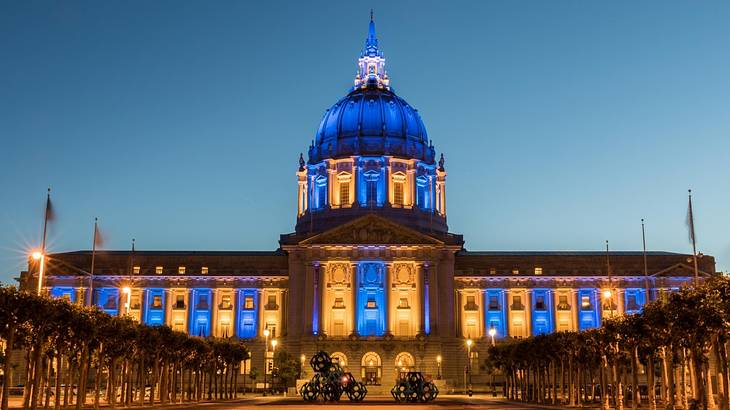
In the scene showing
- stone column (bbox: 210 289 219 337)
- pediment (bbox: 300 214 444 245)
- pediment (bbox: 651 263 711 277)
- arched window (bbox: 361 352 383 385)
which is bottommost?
arched window (bbox: 361 352 383 385)

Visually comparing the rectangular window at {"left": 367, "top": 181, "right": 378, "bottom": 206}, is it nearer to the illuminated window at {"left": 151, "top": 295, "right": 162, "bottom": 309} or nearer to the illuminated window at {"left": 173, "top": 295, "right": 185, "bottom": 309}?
the illuminated window at {"left": 173, "top": 295, "right": 185, "bottom": 309}

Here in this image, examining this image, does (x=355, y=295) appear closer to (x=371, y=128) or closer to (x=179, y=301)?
(x=179, y=301)

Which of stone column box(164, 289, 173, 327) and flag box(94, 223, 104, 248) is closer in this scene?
flag box(94, 223, 104, 248)

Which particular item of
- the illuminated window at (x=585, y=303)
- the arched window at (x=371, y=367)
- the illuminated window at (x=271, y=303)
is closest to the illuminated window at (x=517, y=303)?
the illuminated window at (x=585, y=303)

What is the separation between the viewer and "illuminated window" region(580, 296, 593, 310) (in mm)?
146250

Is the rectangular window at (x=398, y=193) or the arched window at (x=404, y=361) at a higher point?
the rectangular window at (x=398, y=193)

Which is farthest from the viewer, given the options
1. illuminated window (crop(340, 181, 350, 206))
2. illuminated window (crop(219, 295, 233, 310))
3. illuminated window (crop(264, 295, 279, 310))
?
illuminated window (crop(340, 181, 350, 206))

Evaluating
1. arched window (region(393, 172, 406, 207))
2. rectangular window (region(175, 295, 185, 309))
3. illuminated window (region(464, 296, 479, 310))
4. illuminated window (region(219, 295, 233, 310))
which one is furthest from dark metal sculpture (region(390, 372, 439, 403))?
arched window (region(393, 172, 406, 207))

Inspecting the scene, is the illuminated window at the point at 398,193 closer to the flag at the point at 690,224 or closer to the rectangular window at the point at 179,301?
the rectangular window at the point at 179,301

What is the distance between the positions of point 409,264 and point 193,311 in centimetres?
3498

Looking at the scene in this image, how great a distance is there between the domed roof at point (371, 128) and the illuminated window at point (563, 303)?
117 ft

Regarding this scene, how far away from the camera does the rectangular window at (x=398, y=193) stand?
15912 cm

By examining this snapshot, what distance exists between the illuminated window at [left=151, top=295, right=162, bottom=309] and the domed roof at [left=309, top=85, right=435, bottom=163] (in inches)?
1496

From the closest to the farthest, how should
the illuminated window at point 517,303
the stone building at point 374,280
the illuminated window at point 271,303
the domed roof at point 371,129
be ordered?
the stone building at point 374,280 → the illuminated window at point 271,303 → the illuminated window at point 517,303 → the domed roof at point 371,129
